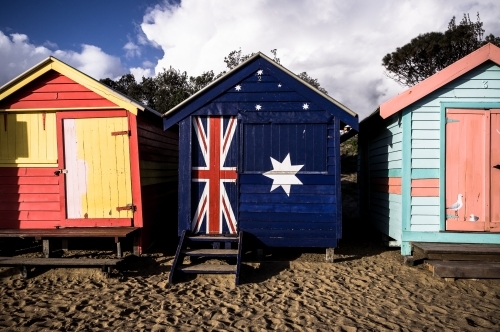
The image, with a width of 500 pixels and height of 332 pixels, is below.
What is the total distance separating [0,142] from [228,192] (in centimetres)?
506

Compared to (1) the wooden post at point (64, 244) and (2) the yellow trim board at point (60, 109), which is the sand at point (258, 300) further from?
(2) the yellow trim board at point (60, 109)

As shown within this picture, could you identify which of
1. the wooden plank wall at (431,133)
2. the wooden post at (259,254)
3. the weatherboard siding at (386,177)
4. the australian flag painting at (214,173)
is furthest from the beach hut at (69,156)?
the wooden plank wall at (431,133)

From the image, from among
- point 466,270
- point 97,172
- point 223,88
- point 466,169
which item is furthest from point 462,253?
point 97,172

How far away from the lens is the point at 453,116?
616 cm

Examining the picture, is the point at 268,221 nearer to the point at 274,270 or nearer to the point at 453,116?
the point at 274,270

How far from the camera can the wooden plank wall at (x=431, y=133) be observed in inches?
242

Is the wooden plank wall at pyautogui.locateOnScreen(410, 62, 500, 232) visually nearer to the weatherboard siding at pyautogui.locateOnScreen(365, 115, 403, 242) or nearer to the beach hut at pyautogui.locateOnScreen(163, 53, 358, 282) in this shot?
the weatherboard siding at pyautogui.locateOnScreen(365, 115, 403, 242)

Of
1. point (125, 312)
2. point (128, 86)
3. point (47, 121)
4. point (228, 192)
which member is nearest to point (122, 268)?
point (125, 312)

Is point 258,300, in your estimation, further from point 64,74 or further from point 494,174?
point 64,74

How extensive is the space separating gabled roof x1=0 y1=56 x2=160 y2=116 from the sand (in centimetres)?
342

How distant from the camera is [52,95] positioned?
667 cm

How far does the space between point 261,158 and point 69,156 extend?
4044 mm

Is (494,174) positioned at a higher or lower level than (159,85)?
lower

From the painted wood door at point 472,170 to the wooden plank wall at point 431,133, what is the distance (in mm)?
238
